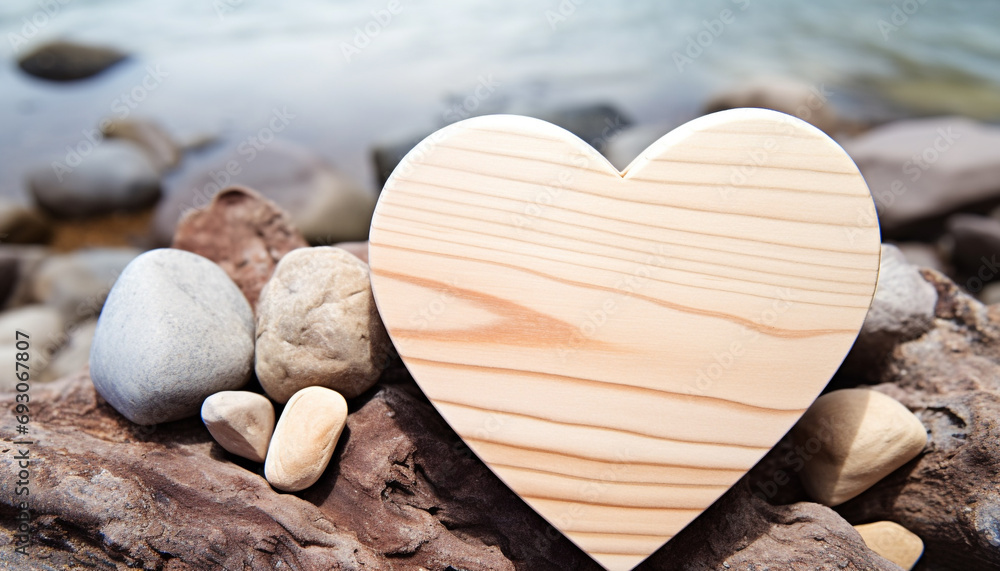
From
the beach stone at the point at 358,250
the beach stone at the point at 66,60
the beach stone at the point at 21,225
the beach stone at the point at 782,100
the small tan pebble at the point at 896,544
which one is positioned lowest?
the beach stone at the point at 782,100

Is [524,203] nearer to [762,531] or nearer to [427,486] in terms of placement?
[427,486]

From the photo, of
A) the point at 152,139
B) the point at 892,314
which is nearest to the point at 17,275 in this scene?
the point at 152,139

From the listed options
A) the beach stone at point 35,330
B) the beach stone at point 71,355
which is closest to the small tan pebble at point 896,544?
the beach stone at point 71,355

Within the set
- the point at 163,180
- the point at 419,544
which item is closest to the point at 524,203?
the point at 419,544

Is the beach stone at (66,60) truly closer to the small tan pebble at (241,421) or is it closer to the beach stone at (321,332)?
the beach stone at (321,332)

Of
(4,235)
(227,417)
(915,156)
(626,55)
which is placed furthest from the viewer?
(626,55)

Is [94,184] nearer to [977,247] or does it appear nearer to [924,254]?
[924,254]
